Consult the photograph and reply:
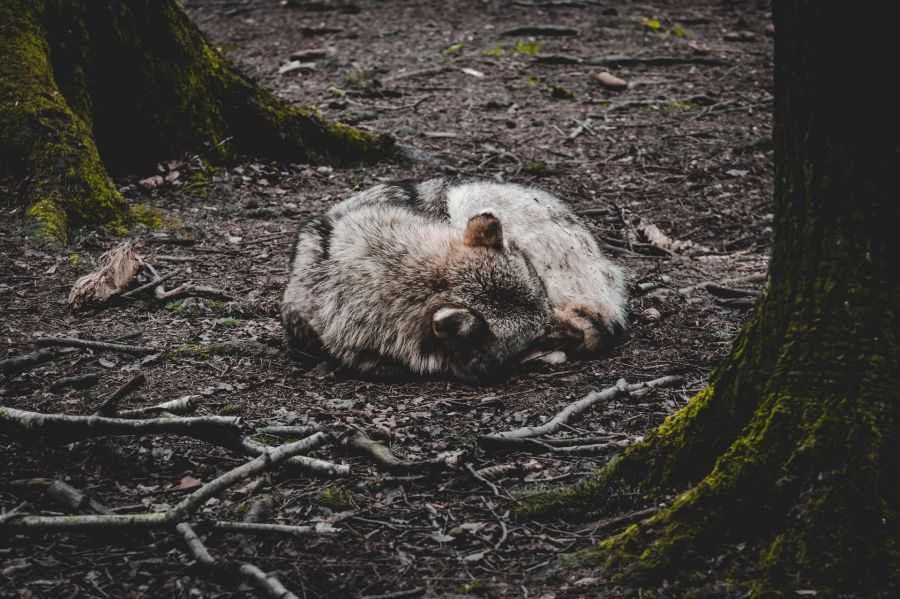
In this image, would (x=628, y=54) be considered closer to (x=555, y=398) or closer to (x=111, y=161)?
(x=111, y=161)

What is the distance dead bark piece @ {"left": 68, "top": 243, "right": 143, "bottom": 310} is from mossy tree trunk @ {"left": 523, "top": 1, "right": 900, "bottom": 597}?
16.1 ft

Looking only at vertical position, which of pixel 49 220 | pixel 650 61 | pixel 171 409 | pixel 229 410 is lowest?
pixel 229 410

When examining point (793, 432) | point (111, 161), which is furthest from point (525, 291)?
point (111, 161)

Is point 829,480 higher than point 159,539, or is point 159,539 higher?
point 829,480

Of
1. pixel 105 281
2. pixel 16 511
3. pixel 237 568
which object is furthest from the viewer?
pixel 105 281

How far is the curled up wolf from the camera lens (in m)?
5.59

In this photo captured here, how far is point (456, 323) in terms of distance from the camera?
5359 mm

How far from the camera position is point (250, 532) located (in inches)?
131

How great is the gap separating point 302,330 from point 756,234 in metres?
5.32

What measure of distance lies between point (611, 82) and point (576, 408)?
30.3 ft

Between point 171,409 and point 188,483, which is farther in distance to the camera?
point 171,409

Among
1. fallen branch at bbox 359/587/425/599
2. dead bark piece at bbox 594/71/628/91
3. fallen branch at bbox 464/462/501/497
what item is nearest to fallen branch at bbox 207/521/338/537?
fallen branch at bbox 359/587/425/599

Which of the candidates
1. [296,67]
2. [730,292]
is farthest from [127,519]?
[296,67]

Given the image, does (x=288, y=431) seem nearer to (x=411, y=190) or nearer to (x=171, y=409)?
(x=171, y=409)
